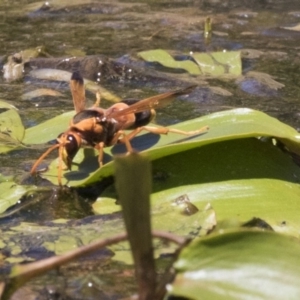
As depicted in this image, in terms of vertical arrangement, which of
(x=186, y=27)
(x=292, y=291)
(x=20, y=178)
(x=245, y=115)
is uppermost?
(x=292, y=291)

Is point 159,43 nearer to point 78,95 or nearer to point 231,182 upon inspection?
point 78,95

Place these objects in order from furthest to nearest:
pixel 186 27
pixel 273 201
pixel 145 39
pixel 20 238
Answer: pixel 186 27
pixel 145 39
pixel 273 201
pixel 20 238

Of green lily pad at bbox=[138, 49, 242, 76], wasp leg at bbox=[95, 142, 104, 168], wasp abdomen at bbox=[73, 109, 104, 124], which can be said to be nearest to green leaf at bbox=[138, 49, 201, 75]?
green lily pad at bbox=[138, 49, 242, 76]

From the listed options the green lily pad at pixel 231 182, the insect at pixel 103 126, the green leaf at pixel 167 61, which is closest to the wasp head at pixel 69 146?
the insect at pixel 103 126

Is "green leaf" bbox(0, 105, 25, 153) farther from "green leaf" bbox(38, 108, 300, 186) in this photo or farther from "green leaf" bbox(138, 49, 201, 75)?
"green leaf" bbox(138, 49, 201, 75)

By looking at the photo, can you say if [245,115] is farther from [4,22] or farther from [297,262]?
[4,22]

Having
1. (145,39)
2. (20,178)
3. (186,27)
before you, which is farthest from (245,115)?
(186,27)

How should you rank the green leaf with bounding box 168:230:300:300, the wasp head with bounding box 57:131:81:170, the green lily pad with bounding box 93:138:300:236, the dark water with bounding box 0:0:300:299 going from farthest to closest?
1. the dark water with bounding box 0:0:300:299
2. the wasp head with bounding box 57:131:81:170
3. the green lily pad with bounding box 93:138:300:236
4. the green leaf with bounding box 168:230:300:300

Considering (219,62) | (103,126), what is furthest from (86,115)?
(219,62)
